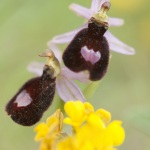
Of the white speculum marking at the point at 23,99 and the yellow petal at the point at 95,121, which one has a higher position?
the yellow petal at the point at 95,121

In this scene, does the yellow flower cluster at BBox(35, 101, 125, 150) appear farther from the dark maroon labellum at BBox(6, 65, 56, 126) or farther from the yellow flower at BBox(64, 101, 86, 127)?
the dark maroon labellum at BBox(6, 65, 56, 126)

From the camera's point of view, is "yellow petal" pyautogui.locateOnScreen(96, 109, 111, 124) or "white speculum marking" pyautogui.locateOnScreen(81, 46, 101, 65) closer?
"yellow petal" pyautogui.locateOnScreen(96, 109, 111, 124)

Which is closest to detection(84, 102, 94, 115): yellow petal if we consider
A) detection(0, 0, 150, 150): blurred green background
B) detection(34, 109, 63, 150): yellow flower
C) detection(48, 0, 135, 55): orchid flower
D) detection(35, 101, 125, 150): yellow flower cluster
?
detection(35, 101, 125, 150): yellow flower cluster

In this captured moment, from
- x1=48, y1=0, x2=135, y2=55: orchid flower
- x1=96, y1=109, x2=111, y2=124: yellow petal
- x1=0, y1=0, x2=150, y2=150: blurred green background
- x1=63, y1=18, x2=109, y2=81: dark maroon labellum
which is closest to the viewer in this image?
x1=96, y1=109, x2=111, y2=124: yellow petal

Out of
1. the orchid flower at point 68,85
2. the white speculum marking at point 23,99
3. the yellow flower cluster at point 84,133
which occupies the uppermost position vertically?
the yellow flower cluster at point 84,133

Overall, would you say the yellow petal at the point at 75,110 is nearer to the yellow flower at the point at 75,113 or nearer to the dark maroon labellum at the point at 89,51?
the yellow flower at the point at 75,113

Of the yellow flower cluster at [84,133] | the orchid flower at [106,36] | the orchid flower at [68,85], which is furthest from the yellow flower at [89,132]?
the orchid flower at [106,36]

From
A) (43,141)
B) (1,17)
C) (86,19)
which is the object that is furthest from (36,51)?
(43,141)

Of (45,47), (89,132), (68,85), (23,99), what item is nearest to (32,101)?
(23,99)
